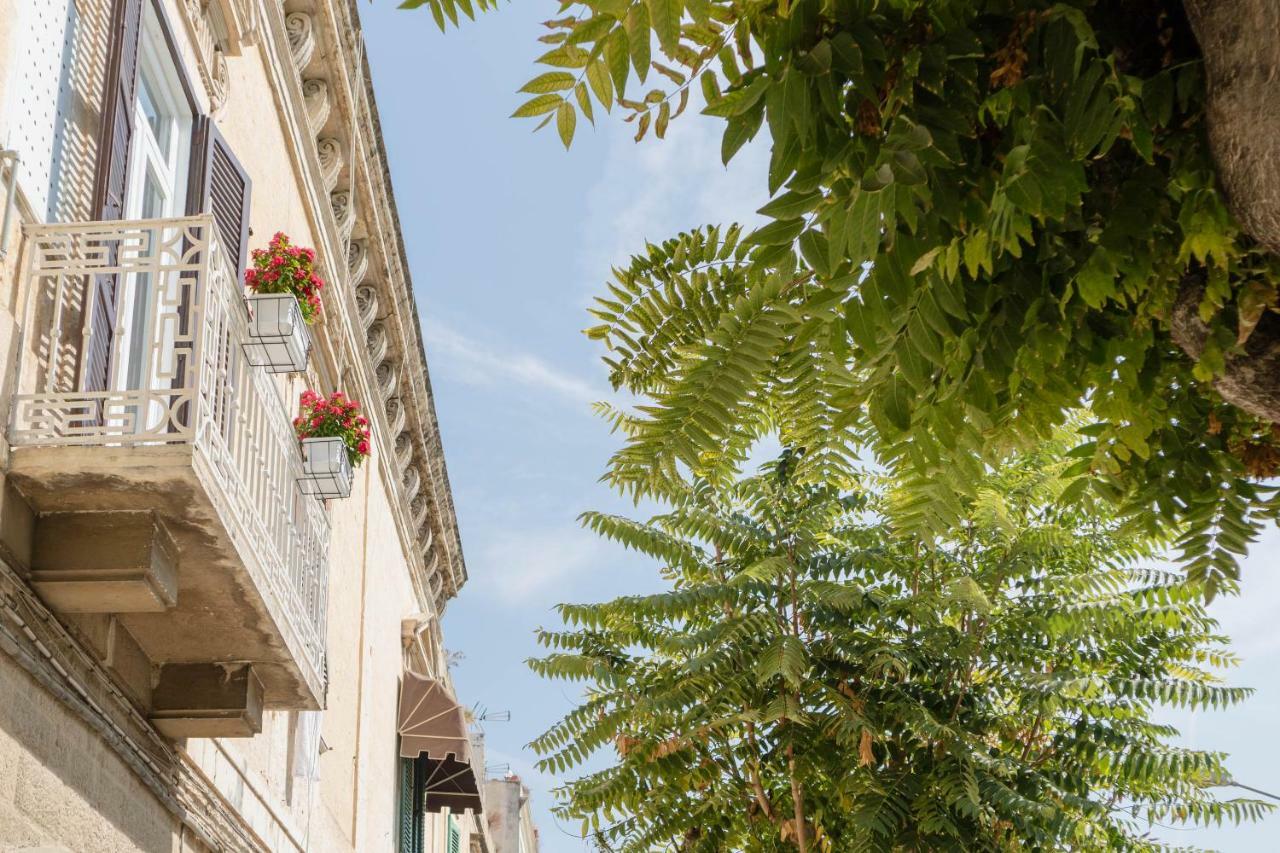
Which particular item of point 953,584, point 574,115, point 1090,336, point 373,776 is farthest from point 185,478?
point 373,776

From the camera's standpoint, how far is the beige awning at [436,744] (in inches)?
677

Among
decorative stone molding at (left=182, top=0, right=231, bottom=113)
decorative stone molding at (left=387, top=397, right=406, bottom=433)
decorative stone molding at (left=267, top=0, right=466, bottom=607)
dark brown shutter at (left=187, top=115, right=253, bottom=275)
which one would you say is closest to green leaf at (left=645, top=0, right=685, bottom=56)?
dark brown shutter at (left=187, top=115, right=253, bottom=275)

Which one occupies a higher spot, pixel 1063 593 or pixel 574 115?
pixel 1063 593

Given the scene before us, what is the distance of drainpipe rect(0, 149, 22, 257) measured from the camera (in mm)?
5969

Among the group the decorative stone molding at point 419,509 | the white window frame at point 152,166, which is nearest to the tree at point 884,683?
the white window frame at point 152,166

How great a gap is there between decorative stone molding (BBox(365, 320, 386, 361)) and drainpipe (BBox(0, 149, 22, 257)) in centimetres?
991

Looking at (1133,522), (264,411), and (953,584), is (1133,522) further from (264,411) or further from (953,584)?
(953,584)

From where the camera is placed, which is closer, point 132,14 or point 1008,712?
point 132,14

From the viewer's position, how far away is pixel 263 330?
858 centimetres

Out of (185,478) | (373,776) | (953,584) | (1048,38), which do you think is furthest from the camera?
(373,776)

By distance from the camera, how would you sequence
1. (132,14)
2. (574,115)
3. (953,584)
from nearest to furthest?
(574,115), (132,14), (953,584)

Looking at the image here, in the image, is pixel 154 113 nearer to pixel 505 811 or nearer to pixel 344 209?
pixel 344 209

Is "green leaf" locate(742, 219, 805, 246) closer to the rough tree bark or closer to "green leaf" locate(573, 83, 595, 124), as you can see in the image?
"green leaf" locate(573, 83, 595, 124)

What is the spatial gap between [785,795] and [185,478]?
562 centimetres
